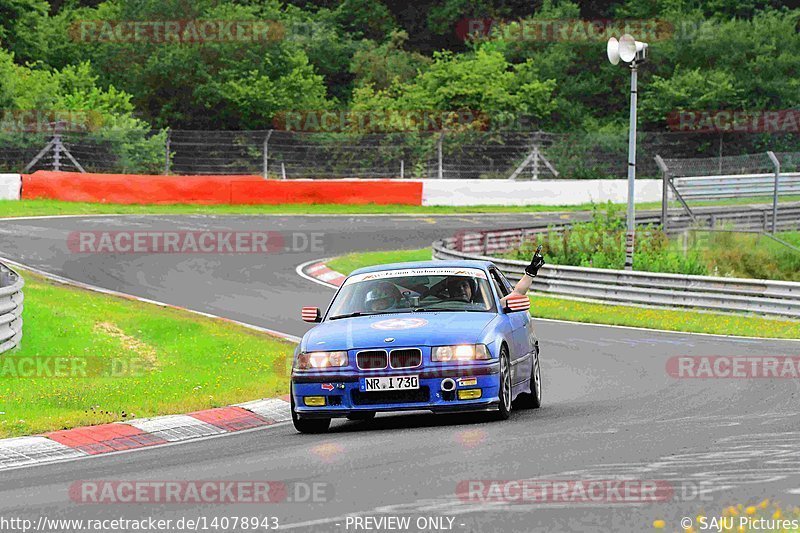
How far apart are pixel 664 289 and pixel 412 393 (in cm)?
1475

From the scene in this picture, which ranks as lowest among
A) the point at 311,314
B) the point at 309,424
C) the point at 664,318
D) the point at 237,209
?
the point at 664,318

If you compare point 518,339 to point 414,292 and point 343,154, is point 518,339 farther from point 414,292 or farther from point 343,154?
point 343,154

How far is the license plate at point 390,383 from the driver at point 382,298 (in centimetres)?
123

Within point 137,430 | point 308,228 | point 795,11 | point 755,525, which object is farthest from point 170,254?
point 795,11

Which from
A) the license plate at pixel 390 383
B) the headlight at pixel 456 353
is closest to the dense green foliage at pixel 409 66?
the license plate at pixel 390 383

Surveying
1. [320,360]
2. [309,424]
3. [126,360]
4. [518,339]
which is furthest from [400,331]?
[126,360]

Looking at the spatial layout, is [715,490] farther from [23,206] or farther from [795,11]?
[795,11]

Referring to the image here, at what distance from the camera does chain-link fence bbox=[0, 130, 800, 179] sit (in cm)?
4359

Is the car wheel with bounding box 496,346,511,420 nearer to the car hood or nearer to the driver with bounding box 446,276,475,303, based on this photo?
the car hood

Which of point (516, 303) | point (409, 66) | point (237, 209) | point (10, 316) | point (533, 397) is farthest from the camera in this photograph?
point (409, 66)

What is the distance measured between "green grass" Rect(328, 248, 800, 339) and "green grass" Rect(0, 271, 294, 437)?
6131mm

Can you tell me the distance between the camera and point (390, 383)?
438 inches

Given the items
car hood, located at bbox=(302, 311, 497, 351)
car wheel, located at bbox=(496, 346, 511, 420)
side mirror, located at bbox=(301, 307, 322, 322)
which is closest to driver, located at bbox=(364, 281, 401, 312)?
car hood, located at bbox=(302, 311, 497, 351)

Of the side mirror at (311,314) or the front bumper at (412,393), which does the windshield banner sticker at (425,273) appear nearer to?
the side mirror at (311,314)
